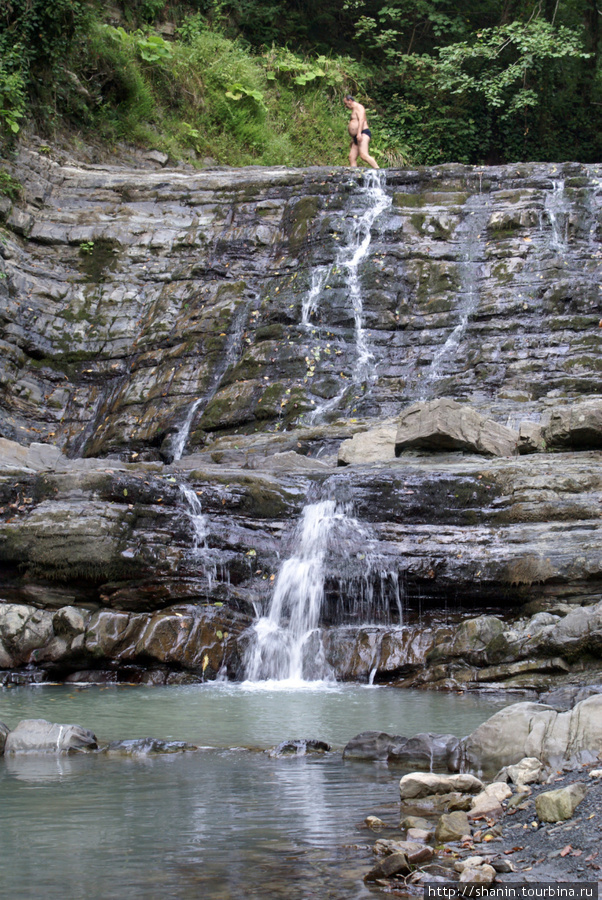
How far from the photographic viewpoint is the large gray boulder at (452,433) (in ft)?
35.3

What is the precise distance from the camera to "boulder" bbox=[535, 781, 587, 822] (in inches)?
120

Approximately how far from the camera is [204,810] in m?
3.64

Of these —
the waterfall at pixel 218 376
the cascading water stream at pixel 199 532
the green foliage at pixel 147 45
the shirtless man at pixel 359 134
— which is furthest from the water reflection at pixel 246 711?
the green foliage at pixel 147 45

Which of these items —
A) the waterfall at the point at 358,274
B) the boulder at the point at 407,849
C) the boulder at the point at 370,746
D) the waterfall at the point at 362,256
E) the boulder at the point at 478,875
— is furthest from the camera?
the waterfall at the point at 362,256

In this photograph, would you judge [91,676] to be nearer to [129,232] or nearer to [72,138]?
[129,232]

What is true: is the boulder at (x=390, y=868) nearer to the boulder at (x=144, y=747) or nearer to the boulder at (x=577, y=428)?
the boulder at (x=144, y=747)

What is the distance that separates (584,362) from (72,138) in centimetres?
1392

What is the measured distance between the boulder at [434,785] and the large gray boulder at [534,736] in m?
0.46

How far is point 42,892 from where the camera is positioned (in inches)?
106

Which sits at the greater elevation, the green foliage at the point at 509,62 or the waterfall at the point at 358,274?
the green foliage at the point at 509,62

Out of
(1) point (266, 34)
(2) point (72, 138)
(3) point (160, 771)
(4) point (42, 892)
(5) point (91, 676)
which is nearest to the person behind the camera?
(4) point (42, 892)

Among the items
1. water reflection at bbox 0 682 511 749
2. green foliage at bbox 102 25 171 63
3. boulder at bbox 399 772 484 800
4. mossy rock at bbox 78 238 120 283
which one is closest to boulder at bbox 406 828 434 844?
boulder at bbox 399 772 484 800

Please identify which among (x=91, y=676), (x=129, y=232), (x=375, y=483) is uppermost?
(x=129, y=232)

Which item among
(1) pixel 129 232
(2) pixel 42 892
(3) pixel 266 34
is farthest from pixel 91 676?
(3) pixel 266 34
